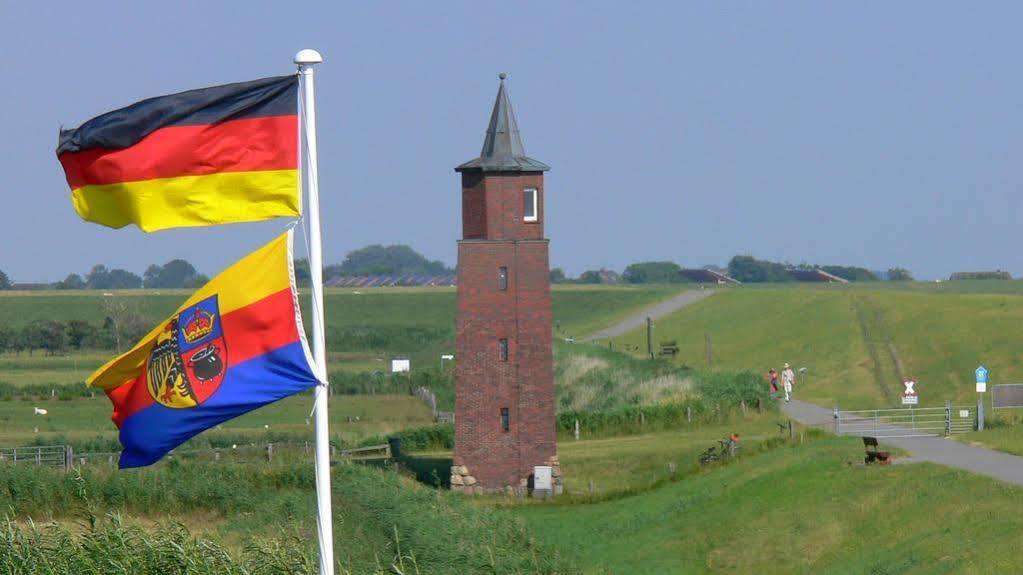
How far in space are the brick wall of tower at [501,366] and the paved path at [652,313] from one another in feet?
191

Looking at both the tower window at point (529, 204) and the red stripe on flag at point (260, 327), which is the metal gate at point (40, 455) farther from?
the red stripe on flag at point (260, 327)

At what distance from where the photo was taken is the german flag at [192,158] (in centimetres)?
1525

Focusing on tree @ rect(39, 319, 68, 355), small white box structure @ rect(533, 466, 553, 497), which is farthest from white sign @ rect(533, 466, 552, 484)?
tree @ rect(39, 319, 68, 355)

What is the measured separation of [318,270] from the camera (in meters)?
15.0

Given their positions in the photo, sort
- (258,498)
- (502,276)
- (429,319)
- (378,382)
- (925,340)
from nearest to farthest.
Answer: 1. (258,498)
2. (502,276)
3. (925,340)
4. (378,382)
5. (429,319)

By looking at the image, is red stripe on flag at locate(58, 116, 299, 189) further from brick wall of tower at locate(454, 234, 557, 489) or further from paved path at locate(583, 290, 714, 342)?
paved path at locate(583, 290, 714, 342)

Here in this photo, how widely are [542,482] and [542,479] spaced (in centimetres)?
8

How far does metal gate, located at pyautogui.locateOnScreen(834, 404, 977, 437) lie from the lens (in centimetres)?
4484

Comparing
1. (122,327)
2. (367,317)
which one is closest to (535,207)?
(122,327)

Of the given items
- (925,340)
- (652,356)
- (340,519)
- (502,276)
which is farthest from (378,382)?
(340,519)

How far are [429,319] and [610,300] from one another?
15732 mm

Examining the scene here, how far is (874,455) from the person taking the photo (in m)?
38.2

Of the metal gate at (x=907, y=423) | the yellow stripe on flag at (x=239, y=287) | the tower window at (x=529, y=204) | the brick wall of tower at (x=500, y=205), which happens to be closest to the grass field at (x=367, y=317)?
the brick wall of tower at (x=500, y=205)

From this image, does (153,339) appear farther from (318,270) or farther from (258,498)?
(258,498)
